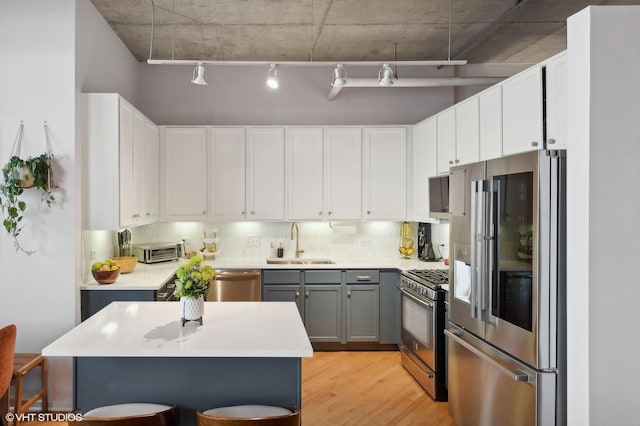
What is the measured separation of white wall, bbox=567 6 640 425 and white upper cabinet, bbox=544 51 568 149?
0.60 metres

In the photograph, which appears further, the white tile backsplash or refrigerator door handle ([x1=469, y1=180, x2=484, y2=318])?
the white tile backsplash

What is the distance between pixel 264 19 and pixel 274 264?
2.52 metres

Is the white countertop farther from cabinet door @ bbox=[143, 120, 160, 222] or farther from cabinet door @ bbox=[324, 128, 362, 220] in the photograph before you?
cabinet door @ bbox=[324, 128, 362, 220]

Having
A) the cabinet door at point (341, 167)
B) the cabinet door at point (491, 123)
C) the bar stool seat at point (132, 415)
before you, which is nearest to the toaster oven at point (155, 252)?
the cabinet door at point (341, 167)

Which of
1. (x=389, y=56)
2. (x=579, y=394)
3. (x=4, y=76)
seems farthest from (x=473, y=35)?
(x=4, y=76)

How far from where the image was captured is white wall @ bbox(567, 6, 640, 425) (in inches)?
84.5

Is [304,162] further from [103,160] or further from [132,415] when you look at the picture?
[132,415]

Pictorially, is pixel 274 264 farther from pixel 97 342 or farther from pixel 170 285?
pixel 97 342

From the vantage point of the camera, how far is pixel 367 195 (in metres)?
5.37

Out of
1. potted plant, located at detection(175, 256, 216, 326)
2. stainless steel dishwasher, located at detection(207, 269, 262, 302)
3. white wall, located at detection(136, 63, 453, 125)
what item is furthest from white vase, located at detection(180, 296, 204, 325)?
white wall, located at detection(136, 63, 453, 125)

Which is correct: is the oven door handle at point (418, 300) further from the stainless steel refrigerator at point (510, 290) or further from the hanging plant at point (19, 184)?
the hanging plant at point (19, 184)

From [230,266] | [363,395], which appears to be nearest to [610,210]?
[363,395]

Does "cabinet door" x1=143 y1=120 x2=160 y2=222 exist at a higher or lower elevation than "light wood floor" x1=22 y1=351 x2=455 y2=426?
higher

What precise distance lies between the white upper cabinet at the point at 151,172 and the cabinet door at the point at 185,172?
10 centimetres
